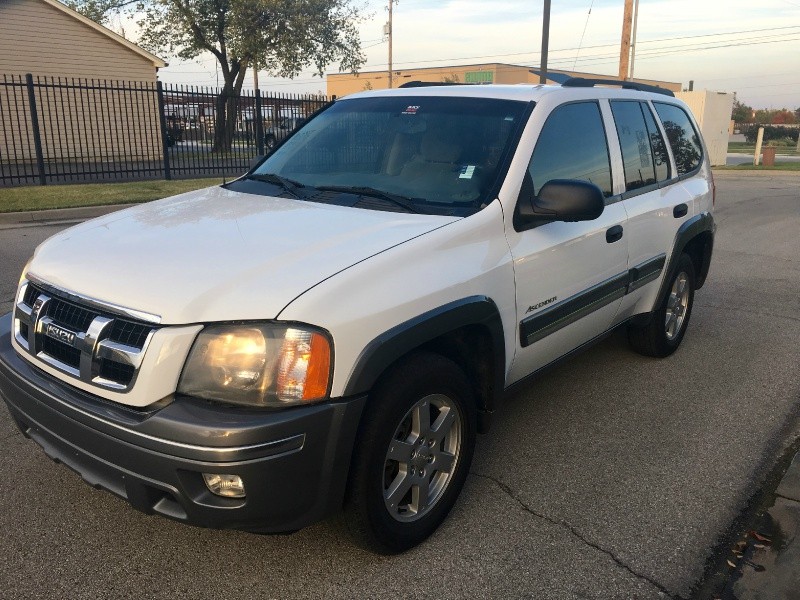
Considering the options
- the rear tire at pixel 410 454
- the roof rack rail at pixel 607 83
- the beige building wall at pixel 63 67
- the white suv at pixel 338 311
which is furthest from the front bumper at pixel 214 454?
the beige building wall at pixel 63 67

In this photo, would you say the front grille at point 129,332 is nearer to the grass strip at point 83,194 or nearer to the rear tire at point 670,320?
the rear tire at point 670,320

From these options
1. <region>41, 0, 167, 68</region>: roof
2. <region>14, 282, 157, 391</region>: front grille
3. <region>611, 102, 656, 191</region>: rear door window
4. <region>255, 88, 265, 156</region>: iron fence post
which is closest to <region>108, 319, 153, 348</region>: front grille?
<region>14, 282, 157, 391</region>: front grille

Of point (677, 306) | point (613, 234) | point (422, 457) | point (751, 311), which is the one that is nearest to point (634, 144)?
point (613, 234)

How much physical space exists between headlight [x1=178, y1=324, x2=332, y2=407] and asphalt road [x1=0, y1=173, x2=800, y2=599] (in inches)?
32.4

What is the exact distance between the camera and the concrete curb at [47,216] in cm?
1080

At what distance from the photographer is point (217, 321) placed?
2281 mm

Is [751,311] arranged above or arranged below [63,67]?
below

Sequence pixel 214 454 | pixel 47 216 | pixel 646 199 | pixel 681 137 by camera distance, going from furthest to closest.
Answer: pixel 47 216 → pixel 681 137 → pixel 646 199 → pixel 214 454

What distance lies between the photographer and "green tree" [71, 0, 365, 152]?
89.1 feet

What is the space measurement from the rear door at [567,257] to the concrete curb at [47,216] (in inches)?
346

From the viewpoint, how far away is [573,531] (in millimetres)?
3010

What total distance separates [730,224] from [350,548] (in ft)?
37.1

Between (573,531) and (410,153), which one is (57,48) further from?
(573,531)

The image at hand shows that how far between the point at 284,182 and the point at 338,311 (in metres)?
1.58
